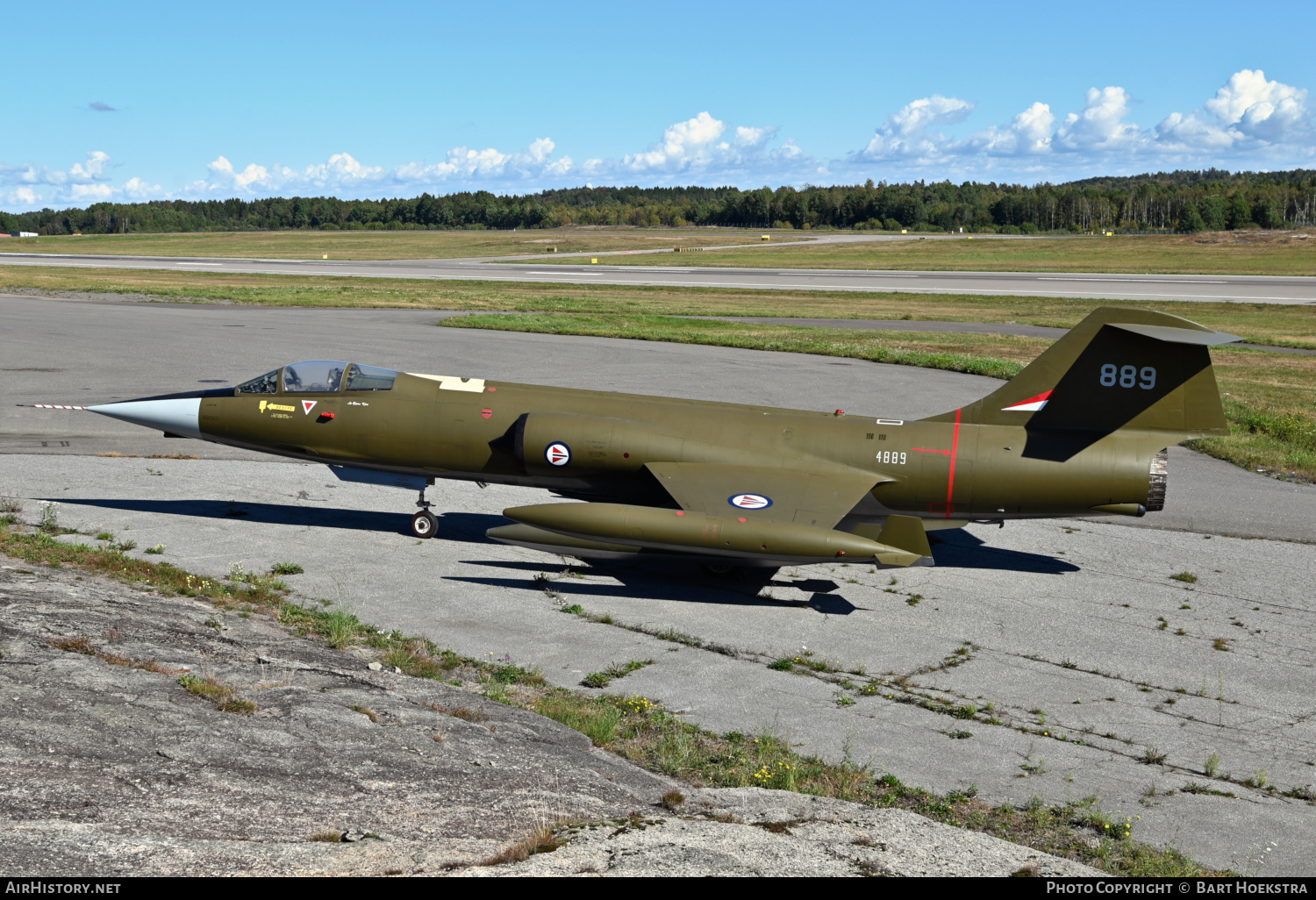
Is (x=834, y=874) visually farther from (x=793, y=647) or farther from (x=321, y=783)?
(x=793, y=647)

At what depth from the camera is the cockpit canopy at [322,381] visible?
16.7 metres

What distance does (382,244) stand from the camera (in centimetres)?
13562

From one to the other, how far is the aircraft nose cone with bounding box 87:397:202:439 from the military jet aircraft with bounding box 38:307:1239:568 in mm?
103

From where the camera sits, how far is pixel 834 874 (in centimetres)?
671

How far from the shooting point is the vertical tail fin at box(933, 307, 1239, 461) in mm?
14906

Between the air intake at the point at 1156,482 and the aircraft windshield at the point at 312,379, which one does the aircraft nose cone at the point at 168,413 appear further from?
the air intake at the point at 1156,482

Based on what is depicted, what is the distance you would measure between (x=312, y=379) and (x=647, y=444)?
598cm

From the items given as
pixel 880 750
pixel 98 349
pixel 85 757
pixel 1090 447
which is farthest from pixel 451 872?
pixel 98 349

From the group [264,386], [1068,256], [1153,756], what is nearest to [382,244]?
[1068,256]

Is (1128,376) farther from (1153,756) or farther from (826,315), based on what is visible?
(826,315)

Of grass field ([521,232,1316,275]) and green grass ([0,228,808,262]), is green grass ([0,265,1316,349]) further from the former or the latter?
green grass ([0,228,808,262])

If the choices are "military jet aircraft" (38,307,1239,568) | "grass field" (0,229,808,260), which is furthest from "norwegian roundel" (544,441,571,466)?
"grass field" (0,229,808,260)

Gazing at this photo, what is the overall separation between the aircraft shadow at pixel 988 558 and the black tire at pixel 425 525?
27.4 ft
